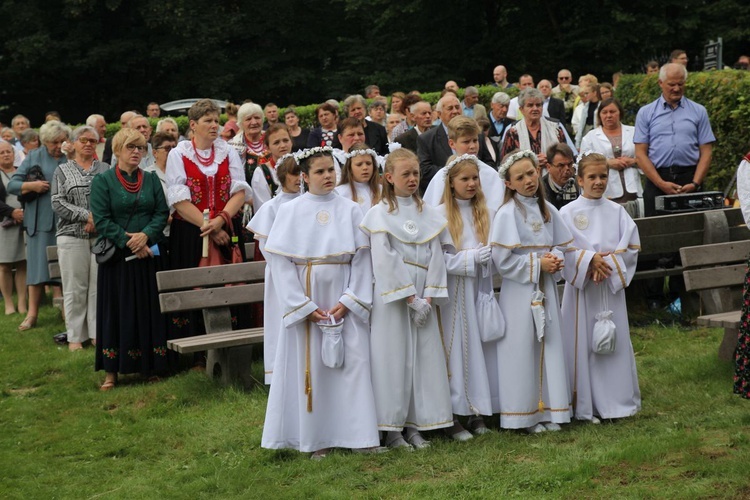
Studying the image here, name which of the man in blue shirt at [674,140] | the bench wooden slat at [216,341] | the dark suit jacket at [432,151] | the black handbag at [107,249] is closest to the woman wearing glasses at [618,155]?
the man in blue shirt at [674,140]

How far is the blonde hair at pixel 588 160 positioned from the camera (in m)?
7.53

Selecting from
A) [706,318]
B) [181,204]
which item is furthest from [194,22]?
[706,318]

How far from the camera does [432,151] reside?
10.3m

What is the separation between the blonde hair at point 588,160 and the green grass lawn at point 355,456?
5.53ft

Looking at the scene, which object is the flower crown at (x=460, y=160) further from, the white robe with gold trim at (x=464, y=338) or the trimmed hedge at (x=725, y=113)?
the trimmed hedge at (x=725, y=113)

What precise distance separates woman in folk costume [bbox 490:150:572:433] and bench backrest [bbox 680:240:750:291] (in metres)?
1.71

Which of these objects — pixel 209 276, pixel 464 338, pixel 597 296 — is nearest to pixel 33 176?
pixel 209 276

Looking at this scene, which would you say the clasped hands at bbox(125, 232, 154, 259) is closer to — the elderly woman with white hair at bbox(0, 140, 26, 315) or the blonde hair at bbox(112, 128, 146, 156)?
the blonde hair at bbox(112, 128, 146, 156)

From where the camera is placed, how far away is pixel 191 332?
974 centimetres

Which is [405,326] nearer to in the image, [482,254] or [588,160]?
[482,254]

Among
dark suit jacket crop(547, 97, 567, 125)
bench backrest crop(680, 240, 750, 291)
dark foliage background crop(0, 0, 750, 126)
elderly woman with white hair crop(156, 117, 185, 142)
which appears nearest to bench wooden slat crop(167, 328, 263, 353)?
elderly woman with white hair crop(156, 117, 185, 142)

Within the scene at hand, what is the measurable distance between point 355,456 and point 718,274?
3436 millimetres

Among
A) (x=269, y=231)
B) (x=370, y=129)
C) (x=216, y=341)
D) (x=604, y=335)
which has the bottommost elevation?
(x=216, y=341)

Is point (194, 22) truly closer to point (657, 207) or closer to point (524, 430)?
point (657, 207)
